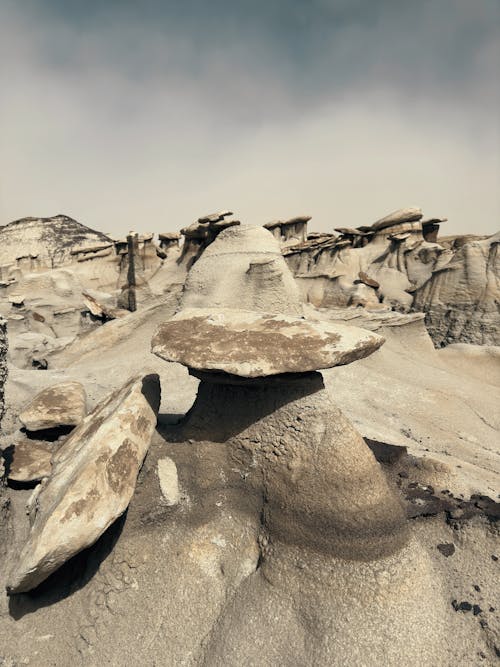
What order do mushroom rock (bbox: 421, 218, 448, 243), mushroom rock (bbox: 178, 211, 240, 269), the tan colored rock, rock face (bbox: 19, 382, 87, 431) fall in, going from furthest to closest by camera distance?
mushroom rock (bbox: 421, 218, 448, 243)
mushroom rock (bbox: 178, 211, 240, 269)
rock face (bbox: 19, 382, 87, 431)
the tan colored rock

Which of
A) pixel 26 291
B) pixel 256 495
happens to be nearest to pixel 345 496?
pixel 256 495

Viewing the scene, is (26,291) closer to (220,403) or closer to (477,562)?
(220,403)

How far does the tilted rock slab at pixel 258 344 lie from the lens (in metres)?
2.03

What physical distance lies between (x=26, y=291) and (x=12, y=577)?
14623mm

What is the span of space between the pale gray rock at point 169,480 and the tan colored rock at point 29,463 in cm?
99

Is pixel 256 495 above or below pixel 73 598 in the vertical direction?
above

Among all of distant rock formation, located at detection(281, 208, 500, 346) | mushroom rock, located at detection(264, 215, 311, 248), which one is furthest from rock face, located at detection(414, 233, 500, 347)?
mushroom rock, located at detection(264, 215, 311, 248)

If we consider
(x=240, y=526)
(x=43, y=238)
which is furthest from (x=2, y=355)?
(x=43, y=238)

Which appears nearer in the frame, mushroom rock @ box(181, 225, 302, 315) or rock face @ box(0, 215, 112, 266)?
mushroom rock @ box(181, 225, 302, 315)

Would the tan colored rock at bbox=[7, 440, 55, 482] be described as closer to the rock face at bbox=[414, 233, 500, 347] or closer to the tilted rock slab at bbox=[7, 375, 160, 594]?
the tilted rock slab at bbox=[7, 375, 160, 594]

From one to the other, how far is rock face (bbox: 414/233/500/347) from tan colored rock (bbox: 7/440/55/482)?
9857 millimetres

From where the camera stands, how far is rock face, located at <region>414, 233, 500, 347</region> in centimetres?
930

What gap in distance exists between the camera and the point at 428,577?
1.91 m

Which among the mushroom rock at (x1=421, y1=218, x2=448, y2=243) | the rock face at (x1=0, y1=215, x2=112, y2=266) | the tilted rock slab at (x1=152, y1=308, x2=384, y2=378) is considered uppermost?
the mushroom rock at (x1=421, y1=218, x2=448, y2=243)
